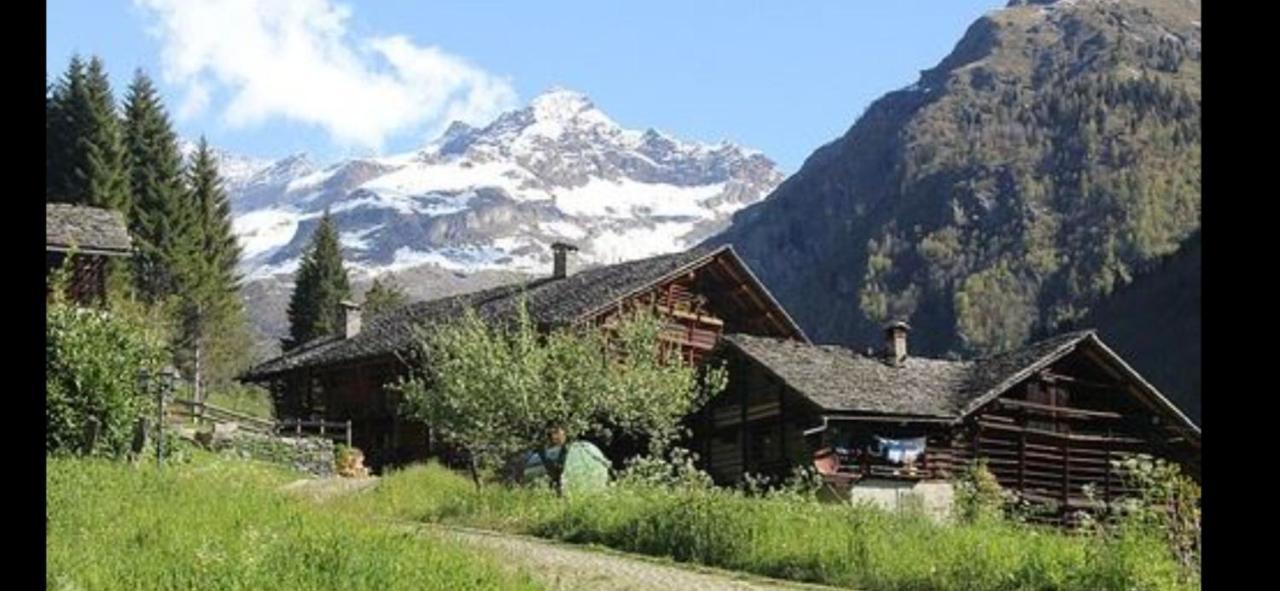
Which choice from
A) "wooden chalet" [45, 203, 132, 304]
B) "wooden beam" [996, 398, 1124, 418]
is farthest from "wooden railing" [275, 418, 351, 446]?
"wooden beam" [996, 398, 1124, 418]

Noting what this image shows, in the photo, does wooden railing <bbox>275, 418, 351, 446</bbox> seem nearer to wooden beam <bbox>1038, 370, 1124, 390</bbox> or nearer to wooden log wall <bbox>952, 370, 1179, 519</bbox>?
wooden log wall <bbox>952, 370, 1179, 519</bbox>

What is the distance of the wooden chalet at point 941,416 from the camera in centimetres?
3909

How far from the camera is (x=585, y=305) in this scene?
44250mm

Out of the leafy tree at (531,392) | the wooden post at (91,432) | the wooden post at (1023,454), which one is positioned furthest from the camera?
the wooden post at (1023,454)

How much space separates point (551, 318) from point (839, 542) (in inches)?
1087

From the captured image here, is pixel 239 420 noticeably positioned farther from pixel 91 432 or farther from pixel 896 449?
pixel 896 449

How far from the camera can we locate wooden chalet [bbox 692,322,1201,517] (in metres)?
39.1

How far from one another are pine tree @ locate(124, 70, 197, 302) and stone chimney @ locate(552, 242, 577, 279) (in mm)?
23655

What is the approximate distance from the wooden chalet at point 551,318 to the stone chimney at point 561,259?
0.03 meters

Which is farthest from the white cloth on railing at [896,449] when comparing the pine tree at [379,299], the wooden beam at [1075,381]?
the pine tree at [379,299]

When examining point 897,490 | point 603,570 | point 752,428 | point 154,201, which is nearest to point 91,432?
point 603,570

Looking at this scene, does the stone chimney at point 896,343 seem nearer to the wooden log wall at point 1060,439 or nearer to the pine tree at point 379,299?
the wooden log wall at point 1060,439
